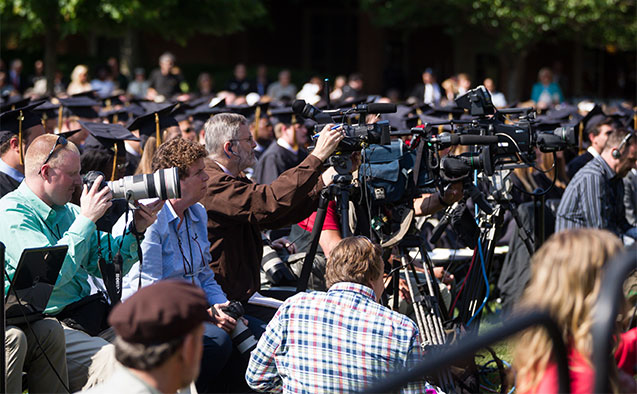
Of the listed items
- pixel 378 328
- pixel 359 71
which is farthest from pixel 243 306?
pixel 359 71

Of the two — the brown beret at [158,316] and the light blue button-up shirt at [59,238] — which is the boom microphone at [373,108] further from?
the brown beret at [158,316]

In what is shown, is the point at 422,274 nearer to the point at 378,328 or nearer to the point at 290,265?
the point at 290,265

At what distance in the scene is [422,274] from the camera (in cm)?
588

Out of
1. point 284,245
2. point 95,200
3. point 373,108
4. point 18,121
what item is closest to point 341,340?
point 95,200

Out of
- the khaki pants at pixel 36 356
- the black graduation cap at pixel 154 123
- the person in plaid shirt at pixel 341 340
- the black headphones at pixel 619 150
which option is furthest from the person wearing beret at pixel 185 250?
the black headphones at pixel 619 150

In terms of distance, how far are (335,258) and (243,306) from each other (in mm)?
1422

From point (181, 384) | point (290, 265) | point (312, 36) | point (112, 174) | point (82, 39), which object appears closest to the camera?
point (181, 384)

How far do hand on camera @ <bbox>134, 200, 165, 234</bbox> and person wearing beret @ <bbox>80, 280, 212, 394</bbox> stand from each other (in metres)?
1.95

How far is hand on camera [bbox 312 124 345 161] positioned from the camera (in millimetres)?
4801

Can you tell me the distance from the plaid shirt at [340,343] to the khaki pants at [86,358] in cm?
108

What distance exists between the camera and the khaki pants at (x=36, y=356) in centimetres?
400

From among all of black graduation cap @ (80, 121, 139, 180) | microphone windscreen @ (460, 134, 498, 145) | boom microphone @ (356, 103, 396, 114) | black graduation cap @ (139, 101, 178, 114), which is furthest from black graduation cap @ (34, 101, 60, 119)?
microphone windscreen @ (460, 134, 498, 145)

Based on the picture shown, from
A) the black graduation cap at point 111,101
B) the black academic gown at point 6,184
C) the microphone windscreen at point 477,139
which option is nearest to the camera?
the microphone windscreen at point 477,139

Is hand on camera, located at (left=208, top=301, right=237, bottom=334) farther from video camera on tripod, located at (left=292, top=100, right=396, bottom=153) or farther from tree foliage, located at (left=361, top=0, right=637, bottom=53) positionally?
tree foliage, located at (left=361, top=0, right=637, bottom=53)
